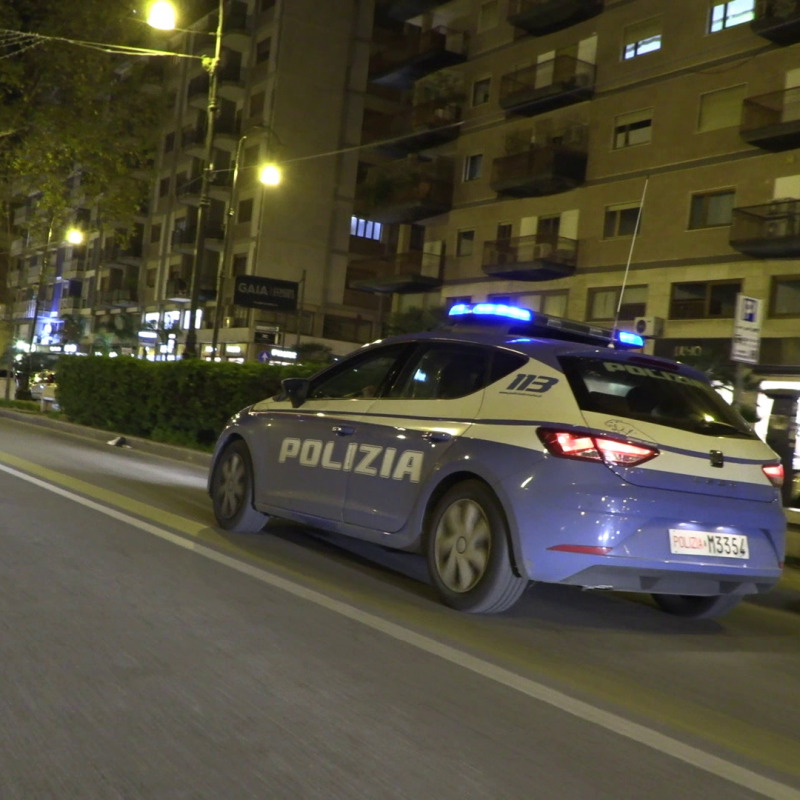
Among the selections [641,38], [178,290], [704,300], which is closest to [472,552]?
[704,300]

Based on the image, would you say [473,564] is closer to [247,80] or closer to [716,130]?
[716,130]

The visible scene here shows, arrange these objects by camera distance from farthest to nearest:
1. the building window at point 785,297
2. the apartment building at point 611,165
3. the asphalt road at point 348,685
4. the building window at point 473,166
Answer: the building window at point 473,166 < the apartment building at point 611,165 < the building window at point 785,297 < the asphalt road at point 348,685

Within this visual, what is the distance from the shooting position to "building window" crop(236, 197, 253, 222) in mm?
53175

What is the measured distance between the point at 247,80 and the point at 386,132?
7.10m

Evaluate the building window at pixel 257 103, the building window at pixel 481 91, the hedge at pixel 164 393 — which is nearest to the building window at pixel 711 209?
the building window at pixel 481 91

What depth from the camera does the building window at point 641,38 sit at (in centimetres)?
3184

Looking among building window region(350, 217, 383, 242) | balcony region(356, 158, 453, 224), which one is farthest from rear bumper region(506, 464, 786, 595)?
building window region(350, 217, 383, 242)

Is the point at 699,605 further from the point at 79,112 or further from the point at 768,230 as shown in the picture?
the point at 79,112

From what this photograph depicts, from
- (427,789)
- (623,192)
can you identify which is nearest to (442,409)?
(427,789)

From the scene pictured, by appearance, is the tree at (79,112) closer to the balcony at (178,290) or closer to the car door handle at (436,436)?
the car door handle at (436,436)

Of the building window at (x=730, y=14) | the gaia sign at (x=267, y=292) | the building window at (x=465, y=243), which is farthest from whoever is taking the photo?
the building window at (x=465, y=243)

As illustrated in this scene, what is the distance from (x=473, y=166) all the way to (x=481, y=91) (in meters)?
2.50

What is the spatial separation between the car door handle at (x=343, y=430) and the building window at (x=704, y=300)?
23583mm

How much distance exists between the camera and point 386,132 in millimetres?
55062
